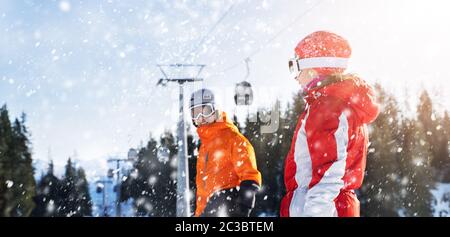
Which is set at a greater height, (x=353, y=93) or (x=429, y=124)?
(x=429, y=124)

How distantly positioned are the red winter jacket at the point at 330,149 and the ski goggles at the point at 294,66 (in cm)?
21

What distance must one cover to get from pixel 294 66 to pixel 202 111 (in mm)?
1362

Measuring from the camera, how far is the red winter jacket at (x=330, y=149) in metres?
1.84

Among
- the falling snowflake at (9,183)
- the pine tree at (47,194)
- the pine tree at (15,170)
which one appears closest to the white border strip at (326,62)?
the pine tree at (15,170)

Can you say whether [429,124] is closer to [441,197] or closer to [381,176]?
[441,197]

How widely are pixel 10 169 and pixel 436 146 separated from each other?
44788 mm

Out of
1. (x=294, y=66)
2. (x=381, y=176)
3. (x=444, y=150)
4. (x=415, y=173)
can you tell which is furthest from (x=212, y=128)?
(x=444, y=150)

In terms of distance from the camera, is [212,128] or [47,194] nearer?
[212,128]

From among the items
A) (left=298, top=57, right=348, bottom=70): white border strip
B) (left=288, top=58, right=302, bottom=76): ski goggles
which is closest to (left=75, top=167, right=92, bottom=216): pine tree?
(left=288, top=58, right=302, bottom=76): ski goggles

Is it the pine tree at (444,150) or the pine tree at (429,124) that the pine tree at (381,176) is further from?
the pine tree at (444,150)

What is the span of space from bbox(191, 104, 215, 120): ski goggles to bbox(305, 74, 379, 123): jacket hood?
5.08 ft

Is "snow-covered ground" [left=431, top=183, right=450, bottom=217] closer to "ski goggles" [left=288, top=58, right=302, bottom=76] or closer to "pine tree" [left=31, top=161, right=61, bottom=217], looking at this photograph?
"pine tree" [left=31, top=161, right=61, bottom=217]

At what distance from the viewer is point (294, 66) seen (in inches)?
87.7

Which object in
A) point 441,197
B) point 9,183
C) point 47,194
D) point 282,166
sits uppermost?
point 282,166
